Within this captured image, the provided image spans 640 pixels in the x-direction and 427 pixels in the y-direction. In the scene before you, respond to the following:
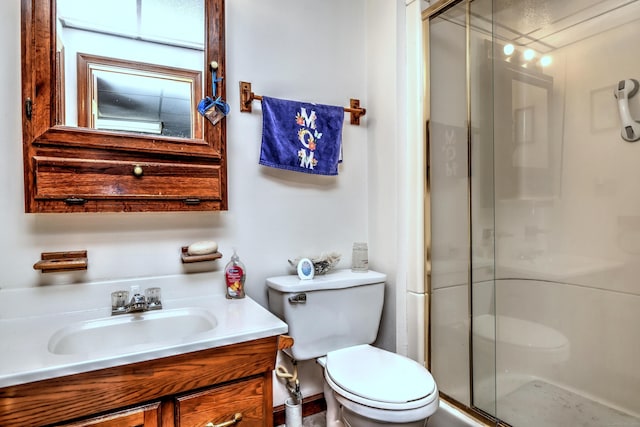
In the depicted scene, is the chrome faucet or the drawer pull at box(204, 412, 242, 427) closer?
the drawer pull at box(204, 412, 242, 427)

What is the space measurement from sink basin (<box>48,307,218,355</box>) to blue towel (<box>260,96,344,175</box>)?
68cm

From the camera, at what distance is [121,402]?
2.74ft

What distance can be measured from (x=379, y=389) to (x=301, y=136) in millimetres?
1065

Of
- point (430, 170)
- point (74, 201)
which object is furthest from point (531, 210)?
point (74, 201)

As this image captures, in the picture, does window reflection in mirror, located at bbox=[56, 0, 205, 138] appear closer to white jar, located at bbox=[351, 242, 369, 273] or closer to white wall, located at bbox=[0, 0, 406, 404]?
white wall, located at bbox=[0, 0, 406, 404]

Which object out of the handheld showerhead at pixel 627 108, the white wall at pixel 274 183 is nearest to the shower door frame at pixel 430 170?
the white wall at pixel 274 183

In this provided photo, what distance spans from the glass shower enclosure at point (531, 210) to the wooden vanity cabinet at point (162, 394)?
893 millimetres

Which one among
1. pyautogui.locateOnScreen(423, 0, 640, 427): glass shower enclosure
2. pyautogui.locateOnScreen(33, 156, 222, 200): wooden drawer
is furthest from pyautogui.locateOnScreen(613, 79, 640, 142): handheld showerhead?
pyautogui.locateOnScreen(33, 156, 222, 200): wooden drawer

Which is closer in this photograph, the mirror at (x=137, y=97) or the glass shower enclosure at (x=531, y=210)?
the mirror at (x=137, y=97)

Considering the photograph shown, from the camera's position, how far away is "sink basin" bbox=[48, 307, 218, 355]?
1.04m

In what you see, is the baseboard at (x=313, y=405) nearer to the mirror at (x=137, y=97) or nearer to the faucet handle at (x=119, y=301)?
the faucet handle at (x=119, y=301)

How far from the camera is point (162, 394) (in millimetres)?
881

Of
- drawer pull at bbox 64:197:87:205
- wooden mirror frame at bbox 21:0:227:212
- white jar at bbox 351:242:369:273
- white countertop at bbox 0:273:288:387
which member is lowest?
white countertop at bbox 0:273:288:387

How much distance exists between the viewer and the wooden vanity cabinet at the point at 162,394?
762 mm
